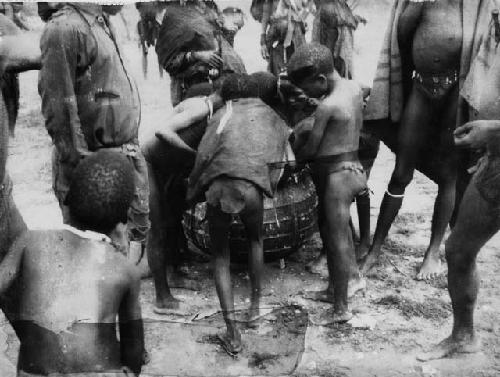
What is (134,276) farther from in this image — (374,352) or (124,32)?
(124,32)

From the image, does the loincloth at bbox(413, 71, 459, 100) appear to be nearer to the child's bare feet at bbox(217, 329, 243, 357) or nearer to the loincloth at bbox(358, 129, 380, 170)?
the loincloth at bbox(358, 129, 380, 170)

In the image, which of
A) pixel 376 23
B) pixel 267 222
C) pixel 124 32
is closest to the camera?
pixel 267 222

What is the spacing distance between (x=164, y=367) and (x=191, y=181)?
1.00 meters

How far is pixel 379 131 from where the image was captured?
4.52 meters

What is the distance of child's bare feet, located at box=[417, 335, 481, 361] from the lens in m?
3.25

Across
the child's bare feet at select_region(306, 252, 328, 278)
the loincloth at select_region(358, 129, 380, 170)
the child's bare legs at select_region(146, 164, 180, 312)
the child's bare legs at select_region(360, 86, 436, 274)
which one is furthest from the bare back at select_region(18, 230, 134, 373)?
the loincloth at select_region(358, 129, 380, 170)

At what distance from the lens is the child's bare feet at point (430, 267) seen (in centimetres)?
423

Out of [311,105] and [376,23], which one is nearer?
[311,105]

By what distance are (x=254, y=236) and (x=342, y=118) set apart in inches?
34.0

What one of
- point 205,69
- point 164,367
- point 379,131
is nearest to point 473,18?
point 379,131

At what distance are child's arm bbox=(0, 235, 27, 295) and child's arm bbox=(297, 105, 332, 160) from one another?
6.48 ft

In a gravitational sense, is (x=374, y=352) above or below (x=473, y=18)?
below

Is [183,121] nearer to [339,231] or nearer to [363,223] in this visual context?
[339,231]

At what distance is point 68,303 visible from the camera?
2.06 meters
